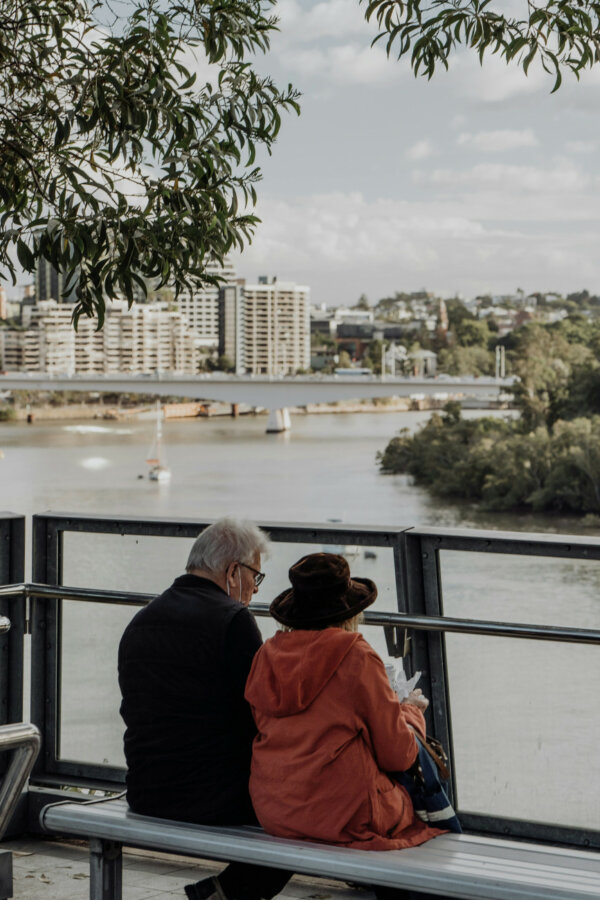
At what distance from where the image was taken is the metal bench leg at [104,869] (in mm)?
2871

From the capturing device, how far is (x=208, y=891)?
287 cm

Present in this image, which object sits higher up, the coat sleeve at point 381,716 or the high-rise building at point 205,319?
the high-rise building at point 205,319

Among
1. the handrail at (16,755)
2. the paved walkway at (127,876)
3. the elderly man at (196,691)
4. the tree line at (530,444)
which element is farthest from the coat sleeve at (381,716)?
the tree line at (530,444)

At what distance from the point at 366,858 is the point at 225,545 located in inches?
29.3

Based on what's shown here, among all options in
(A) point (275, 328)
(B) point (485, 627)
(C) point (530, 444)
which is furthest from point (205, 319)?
→ (B) point (485, 627)

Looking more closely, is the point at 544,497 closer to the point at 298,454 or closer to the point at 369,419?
the point at 298,454

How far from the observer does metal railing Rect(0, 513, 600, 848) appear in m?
3.38

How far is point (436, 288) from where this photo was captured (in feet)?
368

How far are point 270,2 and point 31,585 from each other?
7.20 feet

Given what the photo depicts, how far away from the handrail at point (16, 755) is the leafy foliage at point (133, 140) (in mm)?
1346

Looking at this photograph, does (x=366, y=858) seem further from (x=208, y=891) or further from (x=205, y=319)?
(x=205, y=319)

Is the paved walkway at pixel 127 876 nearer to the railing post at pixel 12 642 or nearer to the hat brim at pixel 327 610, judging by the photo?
the railing post at pixel 12 642

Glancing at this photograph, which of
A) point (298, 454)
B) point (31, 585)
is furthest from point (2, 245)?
point (298, 454)

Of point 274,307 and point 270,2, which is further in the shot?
point 274,307
